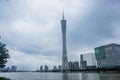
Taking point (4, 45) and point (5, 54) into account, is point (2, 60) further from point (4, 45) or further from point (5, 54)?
point (4, 45)

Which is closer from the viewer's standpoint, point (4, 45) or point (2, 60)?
point (2, 60)

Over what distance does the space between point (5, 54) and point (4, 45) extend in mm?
4110

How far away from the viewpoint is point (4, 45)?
199ft

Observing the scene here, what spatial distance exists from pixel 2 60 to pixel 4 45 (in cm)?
617

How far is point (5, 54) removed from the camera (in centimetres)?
5809

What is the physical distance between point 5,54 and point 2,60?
2291mm

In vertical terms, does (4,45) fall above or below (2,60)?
above

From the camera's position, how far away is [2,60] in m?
56.8

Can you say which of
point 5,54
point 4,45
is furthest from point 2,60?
point 4,45
